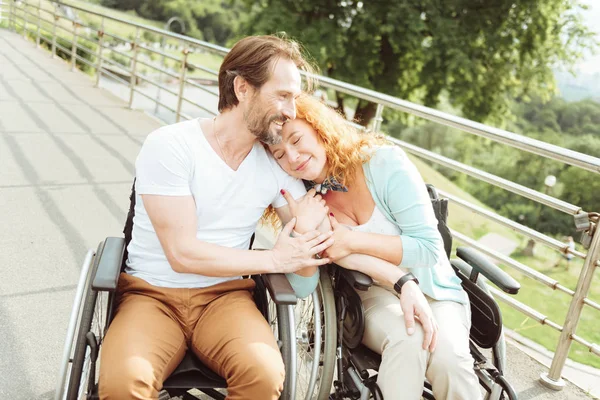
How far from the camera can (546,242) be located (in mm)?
2662

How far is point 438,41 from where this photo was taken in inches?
437

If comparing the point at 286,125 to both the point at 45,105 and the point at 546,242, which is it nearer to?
the point at 546,242

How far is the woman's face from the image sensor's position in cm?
196

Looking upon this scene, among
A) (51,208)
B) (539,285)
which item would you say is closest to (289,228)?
(51,208)

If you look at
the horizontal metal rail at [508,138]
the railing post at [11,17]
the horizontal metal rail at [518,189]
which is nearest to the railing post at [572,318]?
the horizontal metal rail at [518,189]

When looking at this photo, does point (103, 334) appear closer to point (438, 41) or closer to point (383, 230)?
point (383, 230)

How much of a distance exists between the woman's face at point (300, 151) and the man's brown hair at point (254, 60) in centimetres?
18

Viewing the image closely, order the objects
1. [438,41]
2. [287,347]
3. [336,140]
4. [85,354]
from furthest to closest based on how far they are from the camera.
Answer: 1. [438,41]
2. [336,140]
3. [287,347]
4. [85,354]

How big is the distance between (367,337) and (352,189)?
496mm

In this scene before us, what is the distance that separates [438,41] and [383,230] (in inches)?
387

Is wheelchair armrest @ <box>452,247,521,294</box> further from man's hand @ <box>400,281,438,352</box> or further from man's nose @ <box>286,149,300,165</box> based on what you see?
man's nose @ <box>286,149,300,165</box>

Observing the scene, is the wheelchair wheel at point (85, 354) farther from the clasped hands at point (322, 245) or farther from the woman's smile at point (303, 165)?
the woman's smile at point (303, 165)

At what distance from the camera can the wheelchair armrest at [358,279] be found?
183cm

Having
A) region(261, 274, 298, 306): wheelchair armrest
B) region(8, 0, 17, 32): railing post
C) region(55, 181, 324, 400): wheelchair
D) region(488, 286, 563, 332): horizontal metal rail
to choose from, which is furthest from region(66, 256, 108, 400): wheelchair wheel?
region(8, 0, 17, 32): railing post
